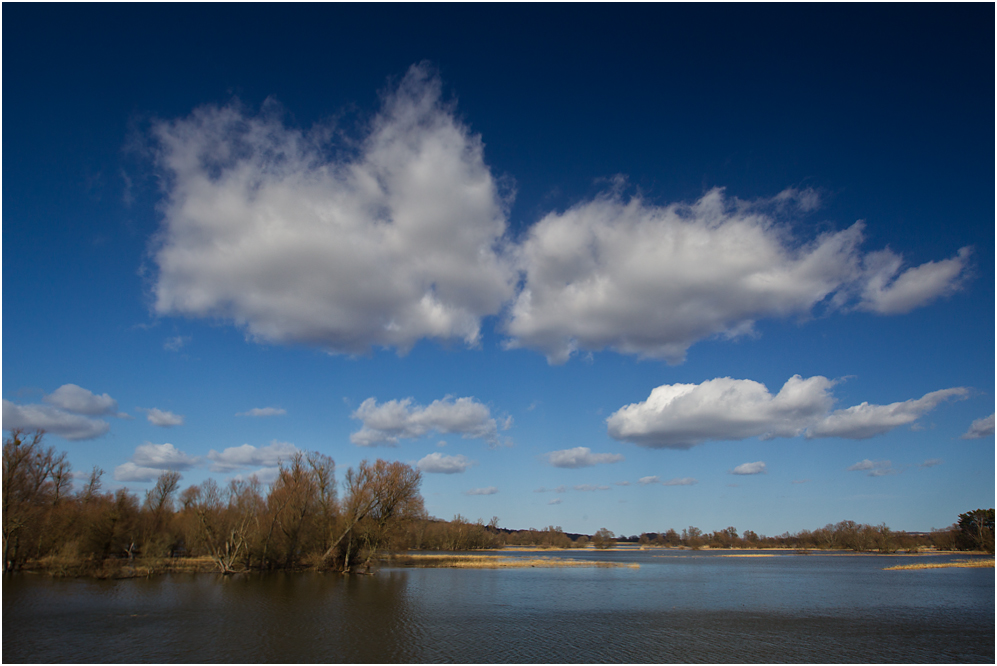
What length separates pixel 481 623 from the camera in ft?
107

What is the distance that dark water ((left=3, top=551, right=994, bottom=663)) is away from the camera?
25125 millimetres

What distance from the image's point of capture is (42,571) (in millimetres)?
57781

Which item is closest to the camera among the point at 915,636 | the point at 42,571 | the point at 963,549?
the point at 915,636

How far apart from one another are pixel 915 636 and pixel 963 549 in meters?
162

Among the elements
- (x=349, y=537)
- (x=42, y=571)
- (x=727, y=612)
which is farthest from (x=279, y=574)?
(x=727, y=612)

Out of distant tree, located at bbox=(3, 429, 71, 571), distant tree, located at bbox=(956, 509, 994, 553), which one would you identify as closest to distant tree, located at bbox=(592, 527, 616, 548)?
distant tree, located at bbox=(956, 509, 994, 553)

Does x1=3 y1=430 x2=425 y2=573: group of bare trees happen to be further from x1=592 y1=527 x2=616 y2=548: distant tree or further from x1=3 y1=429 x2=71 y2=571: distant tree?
x1=592 y1=527 x2=616 y2=548: distant tree

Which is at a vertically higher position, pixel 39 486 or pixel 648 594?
pixel 39 486

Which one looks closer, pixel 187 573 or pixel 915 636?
pixel 915 636

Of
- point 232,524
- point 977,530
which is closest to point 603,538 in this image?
point 977,530

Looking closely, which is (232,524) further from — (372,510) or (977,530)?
(977,530)

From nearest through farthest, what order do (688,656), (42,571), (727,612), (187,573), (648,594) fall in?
(688,656) → (727,612) → (648,594) → (42,571) → (187,573)

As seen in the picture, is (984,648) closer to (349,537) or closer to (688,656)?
(688,656)

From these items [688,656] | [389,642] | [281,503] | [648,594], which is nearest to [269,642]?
[389,642]
